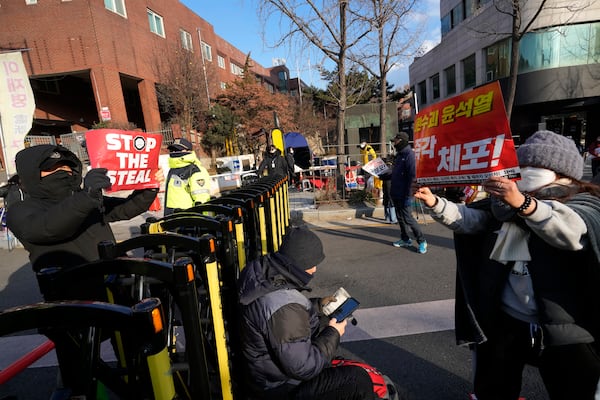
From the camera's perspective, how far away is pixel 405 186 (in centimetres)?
533

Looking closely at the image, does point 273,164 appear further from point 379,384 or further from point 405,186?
point 379,384

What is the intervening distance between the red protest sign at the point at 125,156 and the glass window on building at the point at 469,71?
27.2 meters

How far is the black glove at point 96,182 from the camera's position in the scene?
217 centimetres

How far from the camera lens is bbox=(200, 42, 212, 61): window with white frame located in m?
28.7

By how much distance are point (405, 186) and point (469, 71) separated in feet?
80.8

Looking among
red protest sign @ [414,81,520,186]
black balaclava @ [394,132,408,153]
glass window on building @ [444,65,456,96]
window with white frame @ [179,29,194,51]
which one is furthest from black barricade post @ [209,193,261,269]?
glass window on building @ [444,65,456,96]

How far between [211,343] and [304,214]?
6.02 meters

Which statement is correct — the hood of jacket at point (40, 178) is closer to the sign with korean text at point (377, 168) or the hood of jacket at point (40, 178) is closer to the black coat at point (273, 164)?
the sign with korean text at point (377, 168)

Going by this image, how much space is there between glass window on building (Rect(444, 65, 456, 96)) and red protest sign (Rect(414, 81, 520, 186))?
29.4 m

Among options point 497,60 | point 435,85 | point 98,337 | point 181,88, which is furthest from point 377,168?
point 435,85

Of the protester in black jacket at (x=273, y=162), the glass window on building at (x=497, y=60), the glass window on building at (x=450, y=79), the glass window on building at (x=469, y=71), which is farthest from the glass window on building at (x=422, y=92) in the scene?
the protester in black jacket at (x=273, y=162)

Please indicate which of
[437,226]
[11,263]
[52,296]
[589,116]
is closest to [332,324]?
[52,296]

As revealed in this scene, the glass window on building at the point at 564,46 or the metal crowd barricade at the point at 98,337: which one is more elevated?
the glass window on building at the point at 564,46

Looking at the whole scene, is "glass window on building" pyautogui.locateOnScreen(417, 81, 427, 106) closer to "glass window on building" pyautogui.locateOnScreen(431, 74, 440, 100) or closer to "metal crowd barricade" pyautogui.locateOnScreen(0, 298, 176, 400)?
"glass window on building" pyautogui.locateOnScreen(431, 74, 440, 100)
